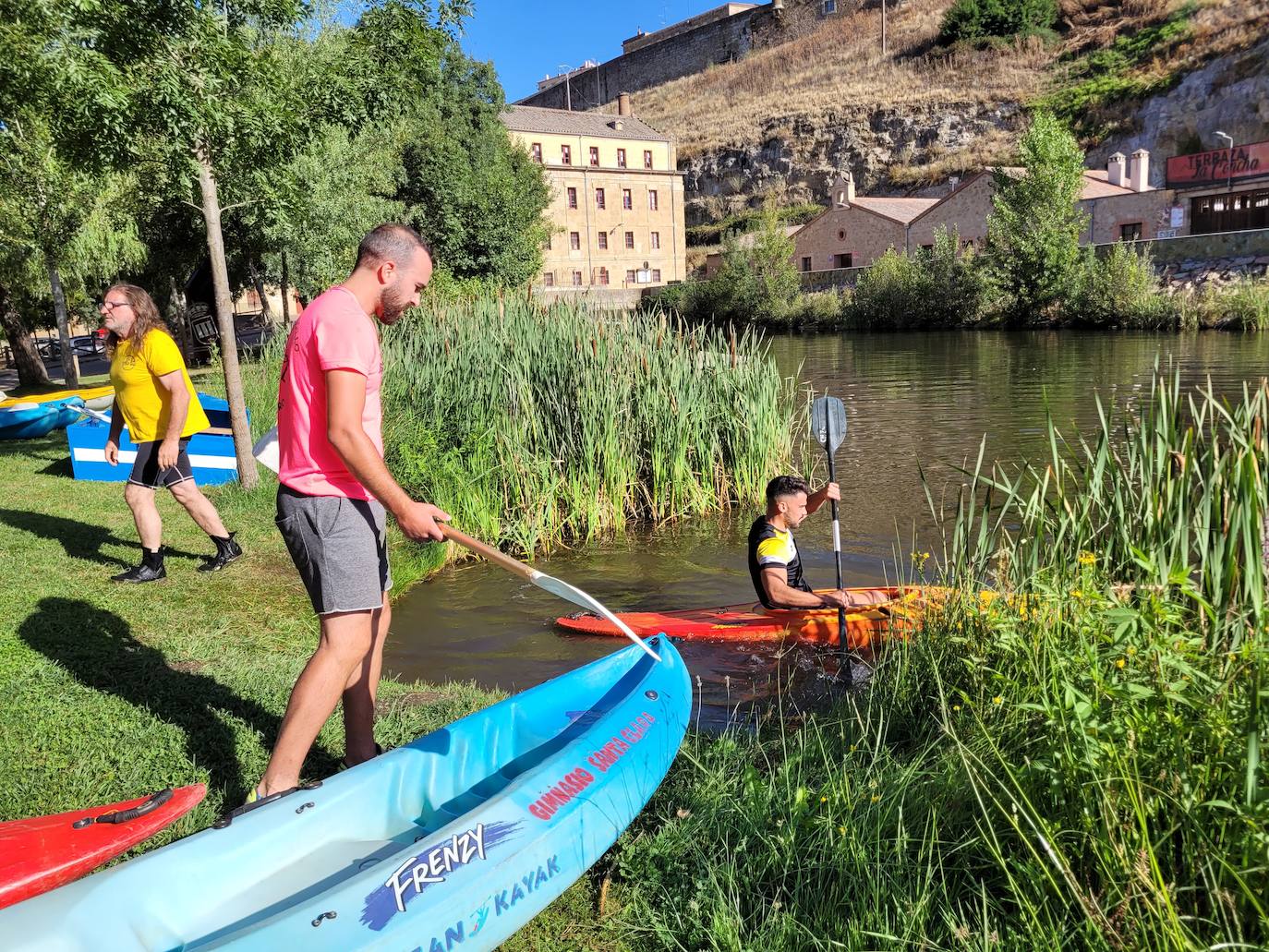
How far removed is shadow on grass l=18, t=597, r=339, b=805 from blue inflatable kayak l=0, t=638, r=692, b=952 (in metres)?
0.79

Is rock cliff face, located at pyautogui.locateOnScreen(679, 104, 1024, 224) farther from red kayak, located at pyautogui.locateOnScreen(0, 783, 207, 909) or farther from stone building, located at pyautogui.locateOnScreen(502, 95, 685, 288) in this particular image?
red kayak, located at pyautogui.locateOnScreen(0, 783, 207, 909)

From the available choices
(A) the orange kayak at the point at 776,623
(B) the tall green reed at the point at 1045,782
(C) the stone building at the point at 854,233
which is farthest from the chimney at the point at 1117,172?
(B) the tall green reed at the point at 1045,782

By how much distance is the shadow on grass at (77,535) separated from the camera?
23.9ft

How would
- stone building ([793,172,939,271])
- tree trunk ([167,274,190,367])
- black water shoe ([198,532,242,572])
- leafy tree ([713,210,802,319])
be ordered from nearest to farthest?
black water shoe ([198,532,242,572]), tree trunk ([167,274,190,367]), leafy tree ([713,210,802,319]), stone building ([793,172,939,271])

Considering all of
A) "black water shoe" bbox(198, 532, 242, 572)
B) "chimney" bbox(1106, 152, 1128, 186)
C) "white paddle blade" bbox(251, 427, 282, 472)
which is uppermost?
"chimney" bbox(1106, 152, 1128, 186)

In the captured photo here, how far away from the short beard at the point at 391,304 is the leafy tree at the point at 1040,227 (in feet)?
116

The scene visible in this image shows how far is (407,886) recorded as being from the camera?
2.73 metres

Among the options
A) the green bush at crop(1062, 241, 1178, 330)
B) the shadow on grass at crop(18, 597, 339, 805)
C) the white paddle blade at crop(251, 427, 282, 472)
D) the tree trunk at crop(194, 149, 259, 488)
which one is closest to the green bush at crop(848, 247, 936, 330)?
the green bush at crop(1062, 241, 1178, 330)

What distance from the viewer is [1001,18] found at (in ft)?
232

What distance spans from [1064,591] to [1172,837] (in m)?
1.04

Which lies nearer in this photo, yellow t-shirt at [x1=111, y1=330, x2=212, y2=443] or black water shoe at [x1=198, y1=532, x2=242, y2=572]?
yellow t-shirt at [x1=111, y1=330, x2=212, y2=443]

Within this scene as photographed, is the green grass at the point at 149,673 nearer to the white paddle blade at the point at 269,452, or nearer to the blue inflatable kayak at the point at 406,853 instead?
the blue inflatable kayak at the point at 406,853

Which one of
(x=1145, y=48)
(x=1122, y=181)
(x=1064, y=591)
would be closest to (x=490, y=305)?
(x=1064, y=591)

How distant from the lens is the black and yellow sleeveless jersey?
6.31 metres
